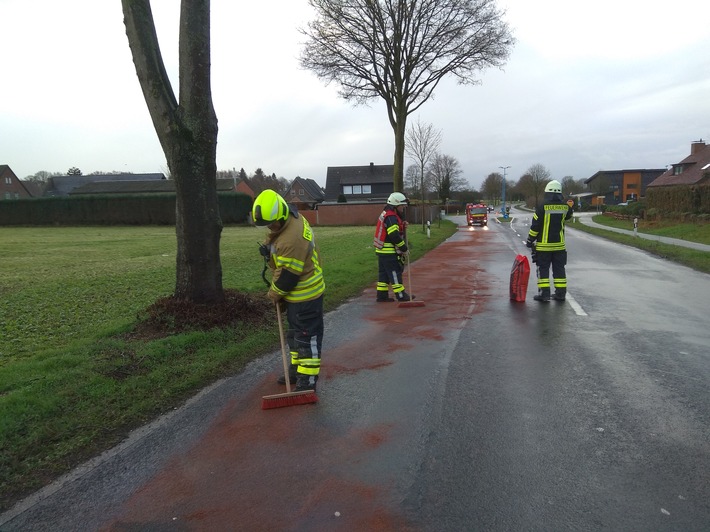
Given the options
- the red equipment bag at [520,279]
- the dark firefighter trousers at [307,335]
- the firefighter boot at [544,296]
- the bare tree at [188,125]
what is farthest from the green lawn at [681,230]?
the dark firefighter trousers at [307,335]

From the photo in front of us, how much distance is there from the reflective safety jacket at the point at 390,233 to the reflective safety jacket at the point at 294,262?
4035mm

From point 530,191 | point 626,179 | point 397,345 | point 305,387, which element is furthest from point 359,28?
point 626,179

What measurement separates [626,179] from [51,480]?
106 m

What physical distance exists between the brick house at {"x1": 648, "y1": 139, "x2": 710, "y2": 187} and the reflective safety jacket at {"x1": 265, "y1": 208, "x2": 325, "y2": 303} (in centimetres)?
5629

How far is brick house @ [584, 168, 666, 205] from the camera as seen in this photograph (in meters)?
91.1

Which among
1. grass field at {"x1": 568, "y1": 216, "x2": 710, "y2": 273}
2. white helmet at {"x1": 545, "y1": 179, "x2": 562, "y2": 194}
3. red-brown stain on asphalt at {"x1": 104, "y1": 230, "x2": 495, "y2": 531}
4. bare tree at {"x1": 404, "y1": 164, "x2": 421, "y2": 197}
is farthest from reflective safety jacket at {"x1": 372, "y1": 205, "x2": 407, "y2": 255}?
bare tree at {"x1": 404, "y1": 164, "x2": 421, "y2": 197}

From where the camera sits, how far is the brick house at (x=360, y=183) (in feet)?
224

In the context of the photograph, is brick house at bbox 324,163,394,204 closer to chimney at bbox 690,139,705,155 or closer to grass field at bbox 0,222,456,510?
chimney at bbox 690,139,705,155

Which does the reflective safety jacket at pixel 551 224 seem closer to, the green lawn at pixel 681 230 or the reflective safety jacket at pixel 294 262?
the reflective safety jacket at pixel 294 262

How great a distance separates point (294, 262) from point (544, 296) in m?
6.03

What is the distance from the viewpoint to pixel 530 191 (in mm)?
89438

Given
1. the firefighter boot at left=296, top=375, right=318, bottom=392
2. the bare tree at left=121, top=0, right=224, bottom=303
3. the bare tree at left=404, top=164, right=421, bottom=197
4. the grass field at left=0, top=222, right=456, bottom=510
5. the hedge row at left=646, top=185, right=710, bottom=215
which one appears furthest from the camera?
the bare tree at left=404, top=164, right=421, bottom=197

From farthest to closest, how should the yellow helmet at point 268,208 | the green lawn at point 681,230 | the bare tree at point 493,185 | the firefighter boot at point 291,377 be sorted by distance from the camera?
the bare tree at point 493,185 → the green lawn at point 681,230 → the firefighter boot at point 291,377 → the yellow helmet at point 268,208

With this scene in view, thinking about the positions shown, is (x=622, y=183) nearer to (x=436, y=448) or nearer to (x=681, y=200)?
(x=681, y=200)
